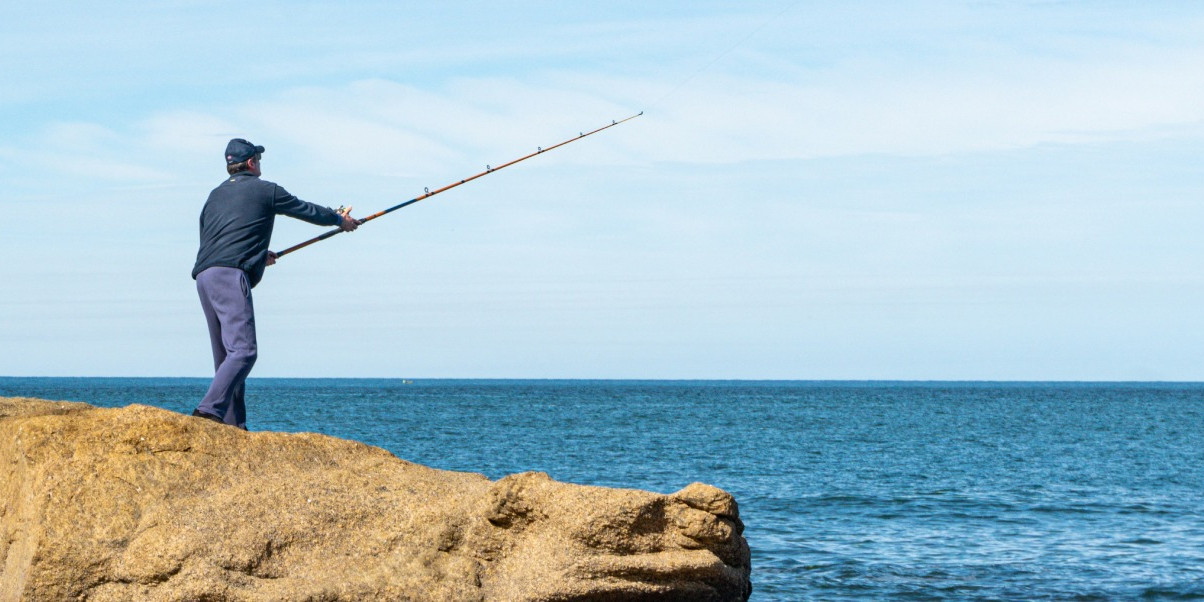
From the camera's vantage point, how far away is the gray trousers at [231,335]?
6941 millimetres

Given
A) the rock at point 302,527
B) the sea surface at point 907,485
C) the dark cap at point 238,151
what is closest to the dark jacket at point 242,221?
the dark cap at point 238,151

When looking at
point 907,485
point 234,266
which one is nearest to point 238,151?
point 234,266

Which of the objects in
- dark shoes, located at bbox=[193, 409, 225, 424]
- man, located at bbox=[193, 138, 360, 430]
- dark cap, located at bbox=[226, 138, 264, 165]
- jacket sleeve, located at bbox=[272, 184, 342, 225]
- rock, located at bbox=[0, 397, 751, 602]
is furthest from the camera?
dark cap, located at bbox=[226, 138, 264, 165]

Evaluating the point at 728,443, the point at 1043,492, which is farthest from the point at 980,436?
the point at 1043,492

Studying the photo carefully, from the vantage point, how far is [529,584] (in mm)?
5824

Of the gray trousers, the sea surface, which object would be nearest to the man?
the gray trousers

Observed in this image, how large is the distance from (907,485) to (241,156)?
772 inches

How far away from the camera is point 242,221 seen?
278 inches

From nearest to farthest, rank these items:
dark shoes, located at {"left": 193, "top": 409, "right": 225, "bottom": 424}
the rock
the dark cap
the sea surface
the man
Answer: the rock
dark shoes, located at {"left": 193, "top": 409, "right": 225, "bottom": 424}
the man
the dark cap
the sea surface

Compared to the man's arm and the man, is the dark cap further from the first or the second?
the man's arm

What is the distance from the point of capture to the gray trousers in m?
6.94

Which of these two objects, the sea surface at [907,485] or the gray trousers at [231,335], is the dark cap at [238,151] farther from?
the sea surface at [907,485]

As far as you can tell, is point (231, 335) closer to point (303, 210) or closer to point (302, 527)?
point (303, 210)

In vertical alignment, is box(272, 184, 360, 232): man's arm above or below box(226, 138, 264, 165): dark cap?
below
